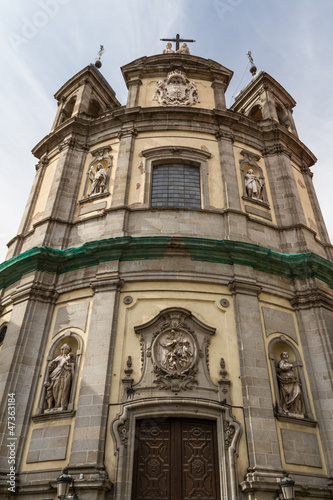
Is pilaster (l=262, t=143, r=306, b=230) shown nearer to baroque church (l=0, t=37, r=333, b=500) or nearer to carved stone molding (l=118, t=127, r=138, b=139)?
baroque church (l=0, t=37, r=333, b=500)

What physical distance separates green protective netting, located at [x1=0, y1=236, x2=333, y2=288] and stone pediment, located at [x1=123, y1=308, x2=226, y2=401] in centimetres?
220

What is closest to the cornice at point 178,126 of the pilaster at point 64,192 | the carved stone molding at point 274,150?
the carved stone molding at point 274,150

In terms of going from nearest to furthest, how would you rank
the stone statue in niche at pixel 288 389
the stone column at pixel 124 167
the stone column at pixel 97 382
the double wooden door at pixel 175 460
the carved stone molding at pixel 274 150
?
the double wooden door at pixel 175 460 → the stone column at pixel 97 382 → the stone statue in niche at pixel 288 389 → the stone column at pixel 124 167 → the carved stone molding at pixel 274 150

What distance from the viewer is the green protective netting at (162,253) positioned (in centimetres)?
1340

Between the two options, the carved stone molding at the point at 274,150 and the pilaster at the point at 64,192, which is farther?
the carved stone molding at the point at 274,150

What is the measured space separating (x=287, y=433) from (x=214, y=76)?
52.3 ft

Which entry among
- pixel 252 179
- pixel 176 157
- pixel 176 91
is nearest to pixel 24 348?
pixel 176 157

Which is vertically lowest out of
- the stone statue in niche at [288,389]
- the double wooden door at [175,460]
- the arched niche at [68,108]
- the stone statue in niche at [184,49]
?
the double wooden door at [175,460]

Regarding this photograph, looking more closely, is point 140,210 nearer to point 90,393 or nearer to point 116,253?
point 116,253

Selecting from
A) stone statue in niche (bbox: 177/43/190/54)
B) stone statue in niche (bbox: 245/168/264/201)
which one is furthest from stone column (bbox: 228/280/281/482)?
stone statue in niche (bbox: 177/43/190/54)

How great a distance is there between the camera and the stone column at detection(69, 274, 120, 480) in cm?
1022

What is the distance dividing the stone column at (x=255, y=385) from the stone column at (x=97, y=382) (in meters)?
3.58

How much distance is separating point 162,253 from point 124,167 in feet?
14.8

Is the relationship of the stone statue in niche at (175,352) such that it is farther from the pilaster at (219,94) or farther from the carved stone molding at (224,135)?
the pilaster at (219,94)
